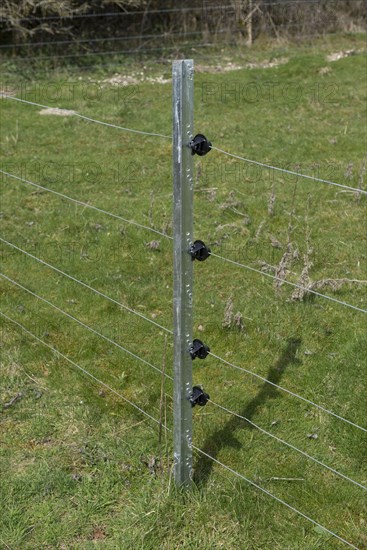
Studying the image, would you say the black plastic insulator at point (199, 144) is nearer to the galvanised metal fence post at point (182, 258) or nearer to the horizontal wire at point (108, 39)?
the galvanised metal fence post at point (182, 258)

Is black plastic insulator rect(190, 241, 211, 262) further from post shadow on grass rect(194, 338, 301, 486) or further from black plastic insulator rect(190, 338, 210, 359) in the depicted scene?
post shadow on grass rect(194, 338, 301, 486)

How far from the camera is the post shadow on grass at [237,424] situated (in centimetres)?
360

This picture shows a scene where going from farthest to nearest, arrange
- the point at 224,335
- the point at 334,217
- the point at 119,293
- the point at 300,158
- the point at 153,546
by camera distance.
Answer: the point at 300,158 < the point at 334,217 < the point at 119,293 < the point at 224,335 < the point at 153,546

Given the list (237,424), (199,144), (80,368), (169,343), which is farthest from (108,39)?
(199,144)

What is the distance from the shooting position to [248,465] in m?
3.71

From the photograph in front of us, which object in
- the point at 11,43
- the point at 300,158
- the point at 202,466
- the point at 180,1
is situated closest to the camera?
the point at 202,466

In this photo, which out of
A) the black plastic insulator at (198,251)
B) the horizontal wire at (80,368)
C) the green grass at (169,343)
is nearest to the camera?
the black plastic insulator at (198,251)

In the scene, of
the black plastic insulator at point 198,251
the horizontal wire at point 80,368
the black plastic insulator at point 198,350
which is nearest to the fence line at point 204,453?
the horizontal wire at point 80,368

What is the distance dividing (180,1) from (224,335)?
10.5m

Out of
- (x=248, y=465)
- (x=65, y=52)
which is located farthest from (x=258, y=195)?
(x=65, y=52)

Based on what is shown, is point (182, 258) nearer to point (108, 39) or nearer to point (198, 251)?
point (198, 251)

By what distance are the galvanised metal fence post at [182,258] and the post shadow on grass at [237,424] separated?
310 mm

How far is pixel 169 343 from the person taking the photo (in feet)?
15.6

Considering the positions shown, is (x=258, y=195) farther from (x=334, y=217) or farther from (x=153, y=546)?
(x=153, y=546)
